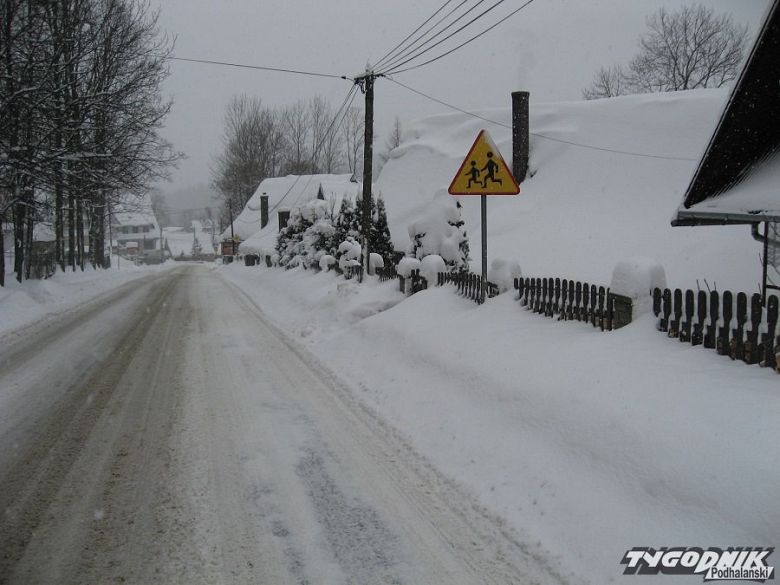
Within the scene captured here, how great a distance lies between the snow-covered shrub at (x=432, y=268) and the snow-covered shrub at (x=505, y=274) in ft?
8.21

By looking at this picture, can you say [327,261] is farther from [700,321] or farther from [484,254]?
[700,321]

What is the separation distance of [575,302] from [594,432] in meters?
3.11

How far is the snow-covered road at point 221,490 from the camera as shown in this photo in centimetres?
361

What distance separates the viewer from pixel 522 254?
680 inches

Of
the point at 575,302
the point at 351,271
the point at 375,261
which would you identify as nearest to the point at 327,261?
the point at 351,271

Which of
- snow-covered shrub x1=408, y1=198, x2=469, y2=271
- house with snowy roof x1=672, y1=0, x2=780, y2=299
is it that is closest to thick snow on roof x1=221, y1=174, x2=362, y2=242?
snow-covered shrub x1=408, y1=198, x2=469, y2=271

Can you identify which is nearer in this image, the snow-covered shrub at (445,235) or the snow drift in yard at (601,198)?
the snow-covered shrub at (445,235)

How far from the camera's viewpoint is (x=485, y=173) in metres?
8.25

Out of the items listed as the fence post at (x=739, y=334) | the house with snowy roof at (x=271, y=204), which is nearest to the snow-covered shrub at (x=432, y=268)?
the fence post at (x=739, y=334)

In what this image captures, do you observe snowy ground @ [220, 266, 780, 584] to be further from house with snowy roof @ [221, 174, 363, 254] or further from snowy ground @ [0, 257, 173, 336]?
house with snowy roof @ [221, 174, 363, 254]

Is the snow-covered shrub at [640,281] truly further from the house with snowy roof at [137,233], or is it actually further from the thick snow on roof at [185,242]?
the thick snow on roof at [185,242]

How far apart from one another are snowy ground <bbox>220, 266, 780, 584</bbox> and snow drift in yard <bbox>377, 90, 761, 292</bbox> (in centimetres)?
538

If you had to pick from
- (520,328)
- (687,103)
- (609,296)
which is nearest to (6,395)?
(520,328)

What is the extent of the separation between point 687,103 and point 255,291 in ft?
62.3
